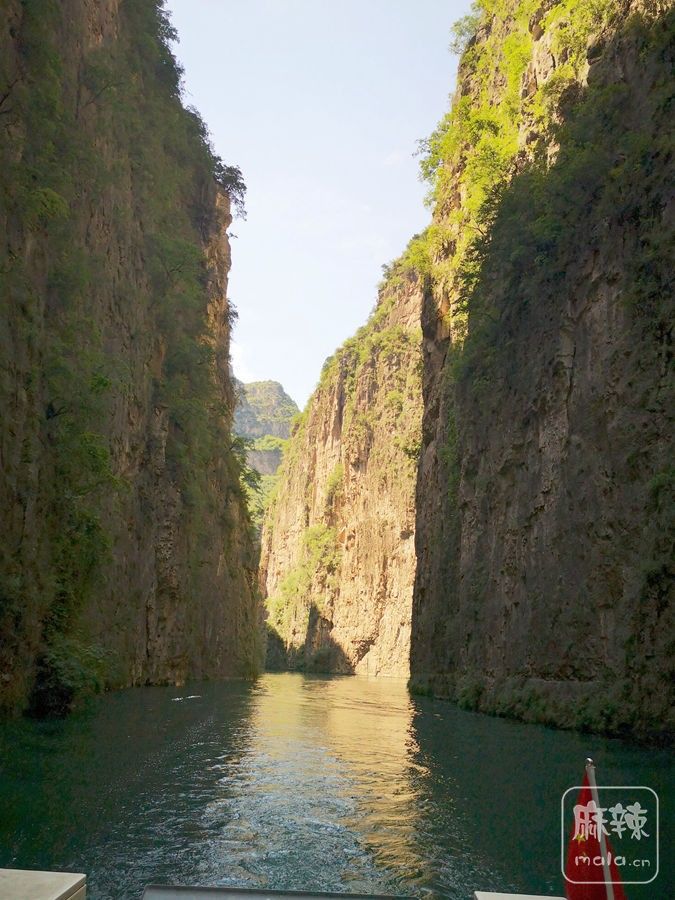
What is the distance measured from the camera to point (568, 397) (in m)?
20.2

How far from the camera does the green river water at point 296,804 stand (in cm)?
609

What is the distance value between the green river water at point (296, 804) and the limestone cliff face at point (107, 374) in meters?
3.06

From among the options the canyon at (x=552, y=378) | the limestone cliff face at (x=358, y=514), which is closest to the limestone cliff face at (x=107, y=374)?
the canyon at (x=552, y=378)

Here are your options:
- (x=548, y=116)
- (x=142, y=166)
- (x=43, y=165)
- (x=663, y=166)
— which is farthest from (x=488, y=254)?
(x=43, y=165)

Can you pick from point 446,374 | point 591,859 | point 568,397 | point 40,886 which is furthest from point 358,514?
point 40,886

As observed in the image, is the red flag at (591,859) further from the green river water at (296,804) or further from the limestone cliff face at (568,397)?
the limestone cliff face at (568,397)

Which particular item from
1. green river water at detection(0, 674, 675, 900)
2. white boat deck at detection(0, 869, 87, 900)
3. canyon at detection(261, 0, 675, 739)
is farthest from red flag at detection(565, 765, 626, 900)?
canyon at detection(261, 0, 675, 739)

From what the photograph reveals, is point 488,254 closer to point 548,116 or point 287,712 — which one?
point 548,116

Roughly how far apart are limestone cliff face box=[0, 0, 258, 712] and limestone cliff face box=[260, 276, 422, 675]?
24939 millimetres

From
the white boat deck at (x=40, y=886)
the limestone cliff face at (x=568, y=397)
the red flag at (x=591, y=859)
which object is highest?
the limestone cliff face at (x=568, y=397)

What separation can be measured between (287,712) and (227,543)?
2367 centimetres

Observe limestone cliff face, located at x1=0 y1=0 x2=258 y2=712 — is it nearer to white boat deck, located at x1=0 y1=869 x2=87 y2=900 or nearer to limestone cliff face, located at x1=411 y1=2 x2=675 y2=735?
white boat deck, located at x1=0 y1=869 x2=87 y2=900

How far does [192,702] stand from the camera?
71.5 feet

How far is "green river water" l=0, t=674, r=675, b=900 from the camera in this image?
6.09m
